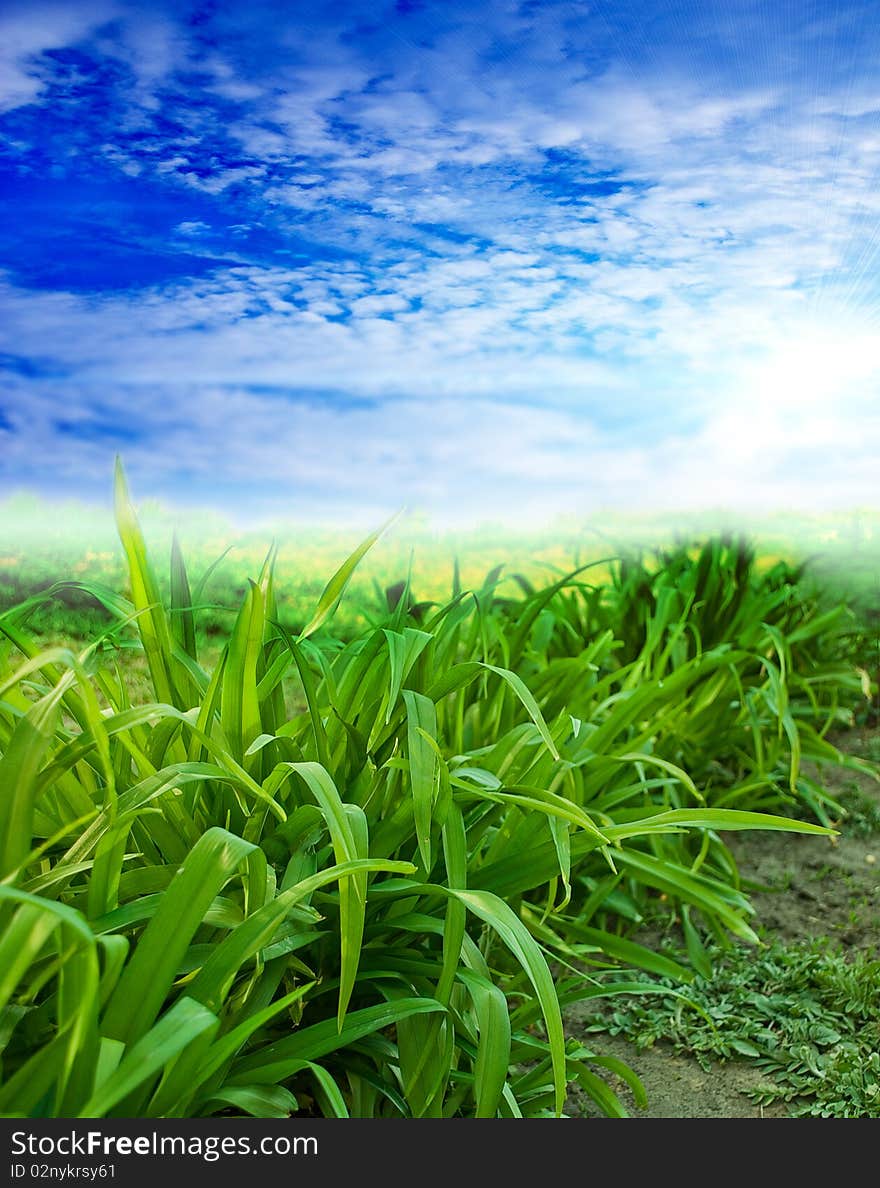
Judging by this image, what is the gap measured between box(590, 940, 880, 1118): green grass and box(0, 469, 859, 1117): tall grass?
84mm

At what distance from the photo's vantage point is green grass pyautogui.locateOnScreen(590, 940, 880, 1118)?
5.06ft

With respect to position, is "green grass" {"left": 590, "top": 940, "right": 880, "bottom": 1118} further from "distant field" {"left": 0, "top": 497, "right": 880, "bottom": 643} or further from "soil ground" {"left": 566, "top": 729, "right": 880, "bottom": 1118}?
"distant field" {"left": 0, "top": 497, "right": 880, "bottom": 643}

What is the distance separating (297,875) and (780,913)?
3.98ft

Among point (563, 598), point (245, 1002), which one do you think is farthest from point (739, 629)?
point (245, 1002)

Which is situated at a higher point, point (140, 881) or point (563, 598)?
point (563, 598)

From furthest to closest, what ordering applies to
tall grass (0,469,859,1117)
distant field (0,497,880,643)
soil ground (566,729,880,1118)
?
distant field (0,497,880,643) < soil ground (566,729,880,1118) < tall grass (0,469,859,1117)

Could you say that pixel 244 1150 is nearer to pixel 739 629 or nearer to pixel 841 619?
Answer: pixel 739 629

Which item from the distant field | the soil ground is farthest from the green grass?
the distant field

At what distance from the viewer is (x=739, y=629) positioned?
2709mm

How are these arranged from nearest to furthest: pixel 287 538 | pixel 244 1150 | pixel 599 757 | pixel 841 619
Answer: pixel 244 1150 < pixel 599 757 < pixel 841 619 < pixel 287 538

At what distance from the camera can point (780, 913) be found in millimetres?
2055

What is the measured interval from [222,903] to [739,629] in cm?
187

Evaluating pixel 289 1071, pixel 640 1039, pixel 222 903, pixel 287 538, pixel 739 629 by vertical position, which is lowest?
pixel 640 1039

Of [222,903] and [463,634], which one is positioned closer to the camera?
[222,903]
